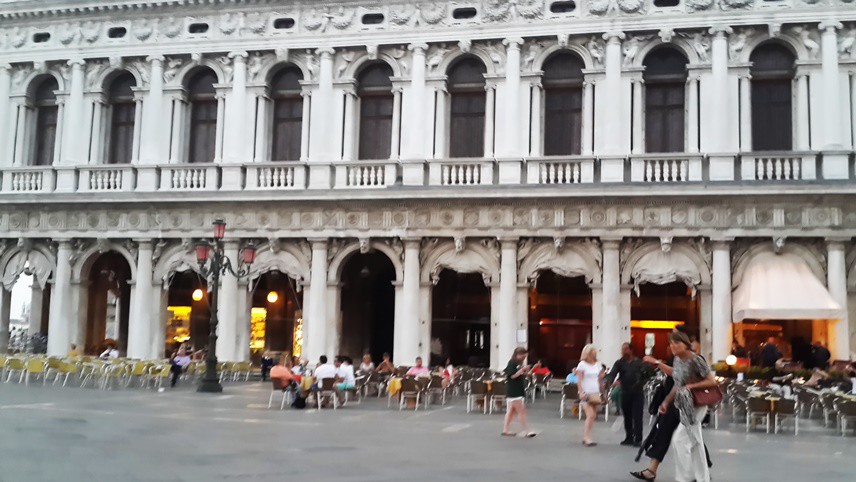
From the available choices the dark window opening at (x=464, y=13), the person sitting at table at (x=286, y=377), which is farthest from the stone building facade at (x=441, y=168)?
the person sitting at table at (x=286, y=377)

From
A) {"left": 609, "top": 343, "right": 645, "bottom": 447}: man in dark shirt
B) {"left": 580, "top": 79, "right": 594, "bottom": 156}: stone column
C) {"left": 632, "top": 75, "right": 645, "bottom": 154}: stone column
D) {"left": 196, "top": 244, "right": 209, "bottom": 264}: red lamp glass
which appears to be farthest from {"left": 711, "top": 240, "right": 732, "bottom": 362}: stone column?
{"left": 196, "top": 244, "right": 209, "bottom": 264}: red lamp glass

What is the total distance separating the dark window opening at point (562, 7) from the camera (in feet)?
85.3

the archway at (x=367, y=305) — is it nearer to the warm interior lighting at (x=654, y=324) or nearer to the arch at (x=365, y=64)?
the arch at (x=365, y=64)

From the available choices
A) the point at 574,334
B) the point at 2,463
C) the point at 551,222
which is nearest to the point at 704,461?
the point at 2,463

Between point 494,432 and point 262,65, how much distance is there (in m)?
16.7

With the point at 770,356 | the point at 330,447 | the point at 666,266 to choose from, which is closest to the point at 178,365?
the point at 330,447

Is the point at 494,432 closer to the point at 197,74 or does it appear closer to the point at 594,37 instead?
the point at 594,37

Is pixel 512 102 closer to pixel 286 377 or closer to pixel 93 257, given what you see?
pixel 286 377

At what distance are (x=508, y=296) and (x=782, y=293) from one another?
730 cm

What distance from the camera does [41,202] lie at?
2892 cm

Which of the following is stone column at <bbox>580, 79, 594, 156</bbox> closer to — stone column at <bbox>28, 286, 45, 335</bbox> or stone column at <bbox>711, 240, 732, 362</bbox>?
stone column at <bbox>711, 240, 732, 362</bbox>

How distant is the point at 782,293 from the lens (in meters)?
22.9

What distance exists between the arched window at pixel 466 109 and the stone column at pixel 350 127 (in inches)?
119

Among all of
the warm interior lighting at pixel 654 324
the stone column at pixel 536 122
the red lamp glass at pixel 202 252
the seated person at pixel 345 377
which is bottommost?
the seated person at pixel 345 377
